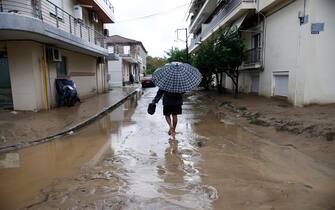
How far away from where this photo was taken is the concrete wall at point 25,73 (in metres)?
11.1

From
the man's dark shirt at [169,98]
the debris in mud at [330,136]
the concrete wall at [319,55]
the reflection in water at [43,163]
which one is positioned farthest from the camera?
the concrete wall at [319,55]

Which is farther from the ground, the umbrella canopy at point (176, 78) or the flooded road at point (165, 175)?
the umbrella canopy at point (176, 78)

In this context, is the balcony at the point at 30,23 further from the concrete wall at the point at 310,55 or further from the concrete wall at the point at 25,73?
the concrete wall at the point at 310,55

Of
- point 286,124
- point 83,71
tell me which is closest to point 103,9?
point 83,71

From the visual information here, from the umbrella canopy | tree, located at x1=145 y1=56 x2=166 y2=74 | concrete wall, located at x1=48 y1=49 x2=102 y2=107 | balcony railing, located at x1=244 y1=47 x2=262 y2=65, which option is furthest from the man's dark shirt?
tree, located at x1=145 y1=56 x2=166 y2=74

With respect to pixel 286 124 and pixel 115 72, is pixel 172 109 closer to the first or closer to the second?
pixel 286 124

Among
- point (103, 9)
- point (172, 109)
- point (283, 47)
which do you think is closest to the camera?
point (172, 109)

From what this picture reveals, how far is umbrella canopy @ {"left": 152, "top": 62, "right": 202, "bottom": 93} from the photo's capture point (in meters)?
6.93

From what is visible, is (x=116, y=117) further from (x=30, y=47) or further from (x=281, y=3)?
(x=281, y=3)

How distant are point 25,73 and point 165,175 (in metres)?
8.89

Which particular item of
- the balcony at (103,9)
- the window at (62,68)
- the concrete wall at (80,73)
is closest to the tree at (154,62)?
the balcony at (103,9)

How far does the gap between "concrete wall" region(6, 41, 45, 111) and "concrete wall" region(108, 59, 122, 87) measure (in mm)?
22240

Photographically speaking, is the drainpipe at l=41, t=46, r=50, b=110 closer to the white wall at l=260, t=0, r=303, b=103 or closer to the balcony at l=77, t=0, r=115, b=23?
the balcony at l=77, t=0, r=115, b=23

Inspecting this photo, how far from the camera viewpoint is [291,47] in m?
12.1
